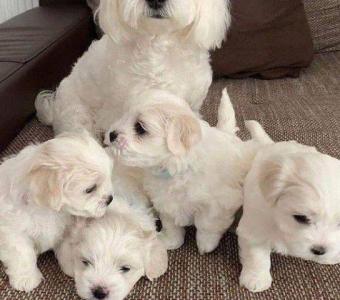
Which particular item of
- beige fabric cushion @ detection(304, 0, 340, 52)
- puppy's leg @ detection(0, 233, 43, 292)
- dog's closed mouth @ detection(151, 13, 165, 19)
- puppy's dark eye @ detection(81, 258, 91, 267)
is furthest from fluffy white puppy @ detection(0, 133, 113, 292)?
beige fabric cushion @ detection(304, 0, 340, 52)

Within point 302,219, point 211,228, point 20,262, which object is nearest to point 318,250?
point 302,219

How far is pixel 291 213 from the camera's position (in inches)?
38.1

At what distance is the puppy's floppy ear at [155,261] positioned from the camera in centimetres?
110

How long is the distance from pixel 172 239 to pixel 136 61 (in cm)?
63

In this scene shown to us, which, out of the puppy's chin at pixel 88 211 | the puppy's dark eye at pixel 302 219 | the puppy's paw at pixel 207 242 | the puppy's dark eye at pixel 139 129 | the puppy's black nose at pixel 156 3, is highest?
the puppy's black nose at pixel 156 3

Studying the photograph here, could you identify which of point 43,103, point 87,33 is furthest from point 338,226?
point 87,33

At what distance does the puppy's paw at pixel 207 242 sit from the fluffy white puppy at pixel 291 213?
0.33 ft

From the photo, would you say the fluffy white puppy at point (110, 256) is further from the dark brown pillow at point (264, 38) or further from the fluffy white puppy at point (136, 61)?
the dark brown pillow at point (264, 38)

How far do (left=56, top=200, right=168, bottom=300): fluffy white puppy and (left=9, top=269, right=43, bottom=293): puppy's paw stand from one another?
0.25 feet

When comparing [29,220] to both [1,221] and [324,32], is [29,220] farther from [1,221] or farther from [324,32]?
[324,32]

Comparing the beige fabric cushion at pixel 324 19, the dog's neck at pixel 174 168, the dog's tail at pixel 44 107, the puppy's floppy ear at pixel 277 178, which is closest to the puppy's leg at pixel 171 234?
the dog's neck at pixel 174 168

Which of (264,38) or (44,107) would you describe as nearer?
(44,107)

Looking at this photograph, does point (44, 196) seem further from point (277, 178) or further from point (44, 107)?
point (44, 107)

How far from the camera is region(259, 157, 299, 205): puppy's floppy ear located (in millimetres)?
968
